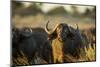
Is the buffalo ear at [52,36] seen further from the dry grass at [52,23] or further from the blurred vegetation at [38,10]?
the blurred vegetation at [38,10]

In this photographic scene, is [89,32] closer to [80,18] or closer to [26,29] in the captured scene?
[80,18]

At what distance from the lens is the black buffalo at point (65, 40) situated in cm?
258

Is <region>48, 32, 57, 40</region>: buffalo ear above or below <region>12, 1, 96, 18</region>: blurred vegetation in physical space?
below

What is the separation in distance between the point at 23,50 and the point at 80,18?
85 cm

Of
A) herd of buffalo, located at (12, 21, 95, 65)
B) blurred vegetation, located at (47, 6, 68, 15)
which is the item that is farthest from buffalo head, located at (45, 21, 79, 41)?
blurred vegetation, located at (47, 6, 68, 15)

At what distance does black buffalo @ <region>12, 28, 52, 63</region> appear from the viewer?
95.0 inches

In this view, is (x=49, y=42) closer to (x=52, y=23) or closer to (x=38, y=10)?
(x=52, y=23)

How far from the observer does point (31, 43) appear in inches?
97.9

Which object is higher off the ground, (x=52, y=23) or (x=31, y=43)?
(x=52, y=23)

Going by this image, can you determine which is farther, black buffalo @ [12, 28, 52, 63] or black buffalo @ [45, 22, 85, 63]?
black buffalo @ [45, 22, 85, 63]

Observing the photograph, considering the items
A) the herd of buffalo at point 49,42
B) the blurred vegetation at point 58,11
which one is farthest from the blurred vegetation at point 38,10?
the herd of buffalo at point 49,42

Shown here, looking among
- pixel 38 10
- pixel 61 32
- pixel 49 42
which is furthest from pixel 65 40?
pixel 38 10

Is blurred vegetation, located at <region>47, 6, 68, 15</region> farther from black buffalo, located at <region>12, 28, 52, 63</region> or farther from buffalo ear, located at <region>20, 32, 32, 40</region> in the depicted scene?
buffalo ear, located at <region>20, 32, 32, 40</region>

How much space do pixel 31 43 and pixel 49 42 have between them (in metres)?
0.22
